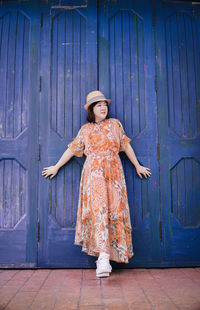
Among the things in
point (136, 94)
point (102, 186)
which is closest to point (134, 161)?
point (102, 186)

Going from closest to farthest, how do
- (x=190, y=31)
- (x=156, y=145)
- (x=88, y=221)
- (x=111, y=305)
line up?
A: (x=111, y=305)
(x=88, y=221)
(x=156, y=145)
(x=190, y=31)

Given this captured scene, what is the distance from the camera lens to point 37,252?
301cm

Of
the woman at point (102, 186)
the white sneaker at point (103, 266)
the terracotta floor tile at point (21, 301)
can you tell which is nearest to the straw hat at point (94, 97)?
the woman at point (102, 186)

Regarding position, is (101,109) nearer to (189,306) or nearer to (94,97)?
(94,97)

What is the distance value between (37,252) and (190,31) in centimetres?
321

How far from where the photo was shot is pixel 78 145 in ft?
9.82

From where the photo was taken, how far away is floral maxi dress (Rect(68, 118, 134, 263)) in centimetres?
267

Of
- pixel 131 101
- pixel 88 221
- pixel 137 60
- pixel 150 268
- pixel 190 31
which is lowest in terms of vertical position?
pixel 150 268

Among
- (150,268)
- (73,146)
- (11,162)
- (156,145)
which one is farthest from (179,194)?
(11,162)

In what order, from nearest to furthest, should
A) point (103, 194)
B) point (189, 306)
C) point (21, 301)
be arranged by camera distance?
point (189, 306) → point (21, 301) → point (103, 194)

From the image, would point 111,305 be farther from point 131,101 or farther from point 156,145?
point 131,101

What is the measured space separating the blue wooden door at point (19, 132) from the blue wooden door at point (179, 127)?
58.3 inches

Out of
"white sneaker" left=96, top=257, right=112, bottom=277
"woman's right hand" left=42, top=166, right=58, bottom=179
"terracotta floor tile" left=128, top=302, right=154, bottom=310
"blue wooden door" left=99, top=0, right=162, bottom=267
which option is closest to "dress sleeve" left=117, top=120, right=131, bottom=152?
"blue wooden door" left=99, top=0, right=162, bottom=267

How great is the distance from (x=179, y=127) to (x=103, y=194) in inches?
50.5
